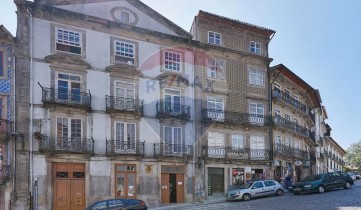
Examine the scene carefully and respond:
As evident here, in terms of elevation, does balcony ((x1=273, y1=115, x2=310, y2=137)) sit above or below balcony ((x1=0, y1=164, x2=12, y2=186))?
above

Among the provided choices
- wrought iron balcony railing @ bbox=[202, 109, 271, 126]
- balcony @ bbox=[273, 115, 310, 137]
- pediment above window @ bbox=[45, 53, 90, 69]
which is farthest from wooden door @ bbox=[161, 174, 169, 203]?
balcony @ bbox=[273, 115, 310, 137]

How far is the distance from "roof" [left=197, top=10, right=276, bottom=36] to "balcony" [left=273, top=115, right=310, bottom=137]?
758 centimetres

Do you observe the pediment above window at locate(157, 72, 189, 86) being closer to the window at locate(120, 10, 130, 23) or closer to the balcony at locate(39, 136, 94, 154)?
the window at locate(120, 10, 130, 23)

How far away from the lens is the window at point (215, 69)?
1165 inches

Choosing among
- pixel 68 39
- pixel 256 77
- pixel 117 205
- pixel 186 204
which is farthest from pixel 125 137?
pixel 256 77

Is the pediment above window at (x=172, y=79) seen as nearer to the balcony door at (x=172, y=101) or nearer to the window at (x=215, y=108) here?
the balcony door at (x=172, y=101)

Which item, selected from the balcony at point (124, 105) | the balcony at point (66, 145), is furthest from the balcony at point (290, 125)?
the balcony at point (66, 145)

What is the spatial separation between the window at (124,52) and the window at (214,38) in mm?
6872

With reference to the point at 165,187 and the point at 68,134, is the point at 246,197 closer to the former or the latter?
the point at 165,187

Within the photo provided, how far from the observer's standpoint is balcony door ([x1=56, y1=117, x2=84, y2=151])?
Answer: 23.0m

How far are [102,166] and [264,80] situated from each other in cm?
1617

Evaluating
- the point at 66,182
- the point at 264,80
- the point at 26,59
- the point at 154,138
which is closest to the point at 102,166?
the point at 66,182

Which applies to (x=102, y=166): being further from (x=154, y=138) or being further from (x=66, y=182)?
(x=154, y=138)

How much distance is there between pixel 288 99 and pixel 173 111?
48.2 feet
